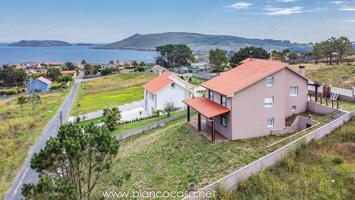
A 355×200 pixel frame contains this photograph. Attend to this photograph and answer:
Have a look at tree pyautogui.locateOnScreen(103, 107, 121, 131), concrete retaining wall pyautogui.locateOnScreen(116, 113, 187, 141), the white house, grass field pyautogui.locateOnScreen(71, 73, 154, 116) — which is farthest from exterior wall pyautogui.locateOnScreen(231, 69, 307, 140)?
grass field pyautogui.locateOnScreen(71, 73, 154, 116)

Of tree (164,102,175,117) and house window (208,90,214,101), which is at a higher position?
house window (208,90,214,101)

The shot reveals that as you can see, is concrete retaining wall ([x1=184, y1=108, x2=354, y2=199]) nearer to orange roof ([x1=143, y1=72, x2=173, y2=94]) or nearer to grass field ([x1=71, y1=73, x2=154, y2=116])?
orange roof ([x1=143, y1=72, x2=173, y2=94])

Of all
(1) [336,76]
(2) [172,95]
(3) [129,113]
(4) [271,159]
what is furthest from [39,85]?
(4) [271,159]

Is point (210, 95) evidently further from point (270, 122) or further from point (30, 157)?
point (30, 157)

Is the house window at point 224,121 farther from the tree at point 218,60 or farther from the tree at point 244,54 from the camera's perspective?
the tree at point 218,60

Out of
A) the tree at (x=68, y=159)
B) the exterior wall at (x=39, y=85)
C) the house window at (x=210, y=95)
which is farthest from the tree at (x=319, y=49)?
the exterior wall at (x=39, y=85)

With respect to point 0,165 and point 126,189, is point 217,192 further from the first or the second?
point 0,165
